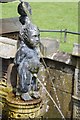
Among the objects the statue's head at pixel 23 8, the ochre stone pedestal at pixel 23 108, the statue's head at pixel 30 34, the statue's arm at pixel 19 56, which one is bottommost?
the ochre stone pedestal at pixel 23 108

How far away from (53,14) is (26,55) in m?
7.79

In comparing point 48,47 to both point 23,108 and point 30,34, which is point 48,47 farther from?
point 23,108

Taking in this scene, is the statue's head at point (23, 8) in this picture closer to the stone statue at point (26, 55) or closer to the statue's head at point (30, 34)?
the stone statue at point (26, 55)

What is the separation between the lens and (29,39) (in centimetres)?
626

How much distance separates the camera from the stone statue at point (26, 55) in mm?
6270

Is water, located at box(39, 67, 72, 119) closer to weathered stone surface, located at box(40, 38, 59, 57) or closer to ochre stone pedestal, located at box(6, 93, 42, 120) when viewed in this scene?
weathered stone surface, located at box(40, 38, 59, 57)

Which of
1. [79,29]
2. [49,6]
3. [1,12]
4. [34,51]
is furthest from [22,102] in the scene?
[49,6]

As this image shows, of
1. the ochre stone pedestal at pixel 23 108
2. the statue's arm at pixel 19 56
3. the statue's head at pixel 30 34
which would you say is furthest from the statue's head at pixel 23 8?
the ochre stone pedestal at pixel 23 108

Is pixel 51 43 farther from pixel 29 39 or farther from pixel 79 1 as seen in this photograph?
pixel 79 1

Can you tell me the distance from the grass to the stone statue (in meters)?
4.48

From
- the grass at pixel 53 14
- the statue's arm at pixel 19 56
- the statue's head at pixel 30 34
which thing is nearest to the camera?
the statue's head at pixel 30 34

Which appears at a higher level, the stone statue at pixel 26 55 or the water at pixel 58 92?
the stone statue at pixel 26 55

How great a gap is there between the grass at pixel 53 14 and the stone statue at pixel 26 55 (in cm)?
448

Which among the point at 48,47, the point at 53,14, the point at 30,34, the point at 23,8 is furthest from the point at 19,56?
the point at 53,14
